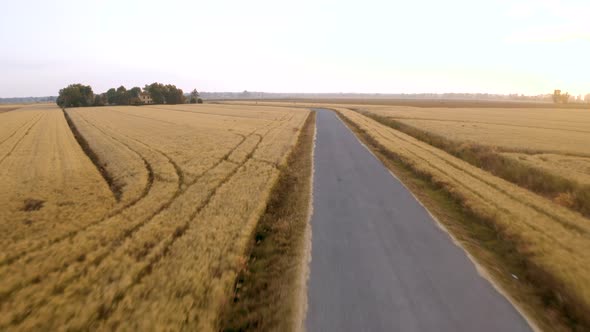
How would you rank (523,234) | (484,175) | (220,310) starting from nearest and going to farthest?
(220,310), (523,234), (484,175)

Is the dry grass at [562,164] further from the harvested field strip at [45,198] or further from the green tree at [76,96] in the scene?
the green tree at [76,96]

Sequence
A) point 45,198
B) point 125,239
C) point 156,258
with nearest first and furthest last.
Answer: point 156,258 < point 125,239 < point 45,198

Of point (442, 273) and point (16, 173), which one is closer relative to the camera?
point (442, 273)

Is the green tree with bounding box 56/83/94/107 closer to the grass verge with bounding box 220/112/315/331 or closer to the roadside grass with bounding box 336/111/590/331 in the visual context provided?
the grass verge with bounding box 220/112/315/331

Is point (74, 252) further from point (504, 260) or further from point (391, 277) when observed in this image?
point (504, 260)

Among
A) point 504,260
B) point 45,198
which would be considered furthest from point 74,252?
point 504,260

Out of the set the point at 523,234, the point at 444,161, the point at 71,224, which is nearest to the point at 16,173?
the point at 71,224

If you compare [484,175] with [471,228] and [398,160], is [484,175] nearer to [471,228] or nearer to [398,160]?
[398,160]
